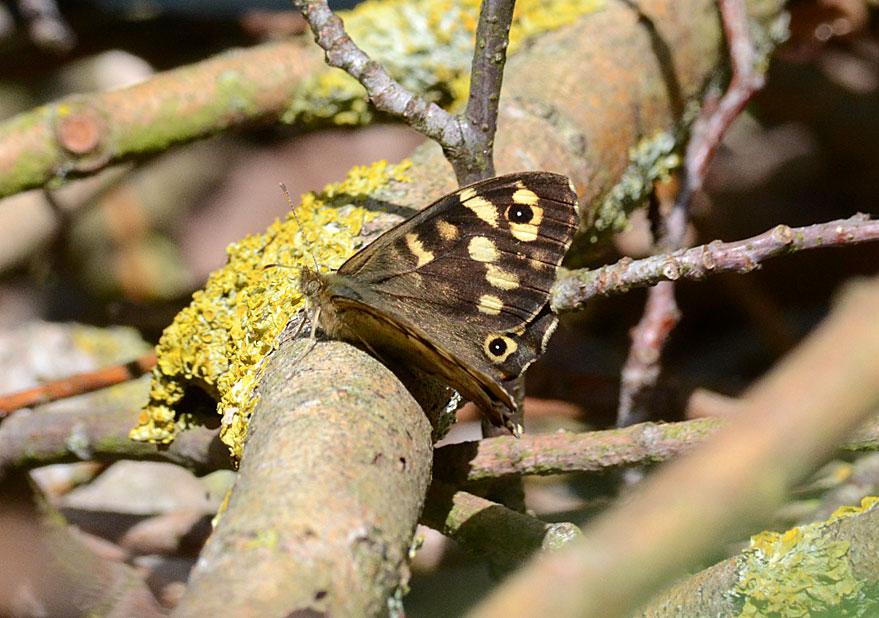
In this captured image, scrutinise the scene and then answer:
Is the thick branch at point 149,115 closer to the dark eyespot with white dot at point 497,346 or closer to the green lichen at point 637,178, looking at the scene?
the green lichen at point 637,178

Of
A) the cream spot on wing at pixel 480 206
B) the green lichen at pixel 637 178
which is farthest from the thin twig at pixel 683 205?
the cream spot on wing at pixel 480 206

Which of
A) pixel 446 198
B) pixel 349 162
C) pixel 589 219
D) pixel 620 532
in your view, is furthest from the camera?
pixel 349 162

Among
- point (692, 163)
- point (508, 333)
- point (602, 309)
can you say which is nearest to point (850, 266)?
point (602, 309)

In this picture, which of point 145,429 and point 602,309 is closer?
point 145,429

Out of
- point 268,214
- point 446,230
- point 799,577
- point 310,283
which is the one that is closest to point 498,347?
point 446,230

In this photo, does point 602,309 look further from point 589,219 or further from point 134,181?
point 134,181

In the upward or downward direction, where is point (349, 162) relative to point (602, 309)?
upward

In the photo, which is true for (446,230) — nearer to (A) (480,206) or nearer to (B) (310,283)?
(A) (480,206)
